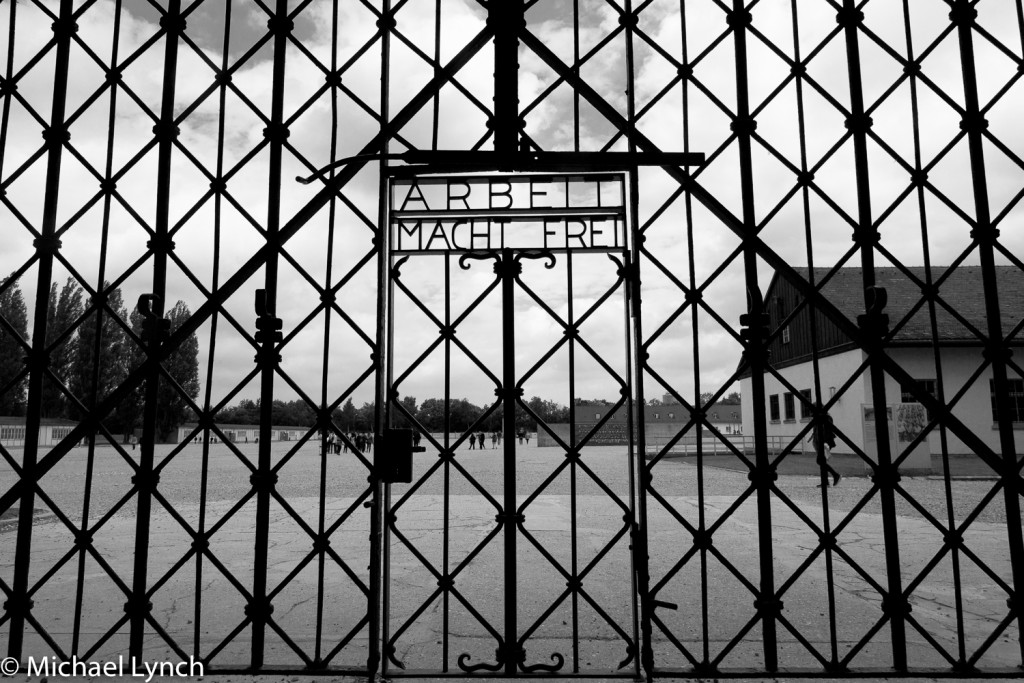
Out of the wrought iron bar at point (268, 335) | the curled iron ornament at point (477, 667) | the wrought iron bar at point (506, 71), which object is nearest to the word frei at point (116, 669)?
the wrought iron bar at point (268, 335)

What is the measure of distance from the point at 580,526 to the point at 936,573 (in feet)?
13.6

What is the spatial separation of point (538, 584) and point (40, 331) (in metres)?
4.04

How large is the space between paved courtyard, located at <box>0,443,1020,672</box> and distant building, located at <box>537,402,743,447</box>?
1890 centimetres

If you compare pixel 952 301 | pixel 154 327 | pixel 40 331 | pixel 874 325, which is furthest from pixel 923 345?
pixel 40 331

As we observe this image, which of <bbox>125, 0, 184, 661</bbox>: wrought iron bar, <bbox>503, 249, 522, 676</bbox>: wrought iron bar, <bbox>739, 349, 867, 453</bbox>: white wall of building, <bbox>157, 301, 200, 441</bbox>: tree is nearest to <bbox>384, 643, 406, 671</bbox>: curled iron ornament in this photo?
<bbox>503, 249, 522, 676</bbox>: wrought iron bar

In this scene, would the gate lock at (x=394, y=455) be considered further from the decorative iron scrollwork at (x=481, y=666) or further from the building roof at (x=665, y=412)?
the building roof at (x=665, y=412)

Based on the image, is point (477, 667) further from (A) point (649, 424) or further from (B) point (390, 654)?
(A) point (649, 424)

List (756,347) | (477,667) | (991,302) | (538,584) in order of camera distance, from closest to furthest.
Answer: (477,667) < (756,347) < (991,302) < (538,584)

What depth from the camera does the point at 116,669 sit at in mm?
3303

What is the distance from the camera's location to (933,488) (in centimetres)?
1373

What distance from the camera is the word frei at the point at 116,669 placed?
127 inches

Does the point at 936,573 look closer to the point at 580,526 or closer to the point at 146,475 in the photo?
the point at 580,526

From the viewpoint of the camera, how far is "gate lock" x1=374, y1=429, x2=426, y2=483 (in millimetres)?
3270

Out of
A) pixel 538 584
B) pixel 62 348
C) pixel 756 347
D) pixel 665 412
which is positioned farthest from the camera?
pixel 665 412
